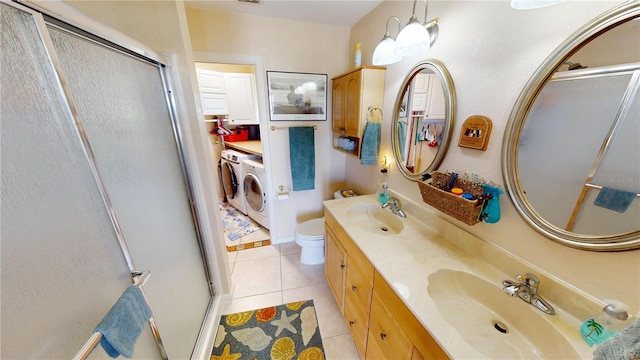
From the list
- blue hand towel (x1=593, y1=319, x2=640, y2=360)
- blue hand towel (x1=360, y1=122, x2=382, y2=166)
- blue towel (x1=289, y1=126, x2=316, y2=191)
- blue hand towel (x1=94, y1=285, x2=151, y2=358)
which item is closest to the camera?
blue hand towel (x1=593, y1=319, x2=640, y2=360)

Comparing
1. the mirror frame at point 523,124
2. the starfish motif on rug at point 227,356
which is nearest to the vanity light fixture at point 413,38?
the mirror frame at point 523,124

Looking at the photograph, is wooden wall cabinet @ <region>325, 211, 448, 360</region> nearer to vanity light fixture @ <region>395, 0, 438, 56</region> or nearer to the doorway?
vanity light fixture @ <region>395, 0, 438, 56</region>

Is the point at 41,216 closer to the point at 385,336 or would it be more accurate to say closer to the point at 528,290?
the point at 385,336

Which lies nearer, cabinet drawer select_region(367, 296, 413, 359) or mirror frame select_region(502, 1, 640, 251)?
mirror frame select_region(502, 1, 640, 251)

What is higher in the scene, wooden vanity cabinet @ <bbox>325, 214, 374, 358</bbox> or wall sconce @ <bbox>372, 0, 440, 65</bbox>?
wall sconce @ <bbox>372, 0, 440, 65</bbox>

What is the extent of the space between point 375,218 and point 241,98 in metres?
2.58

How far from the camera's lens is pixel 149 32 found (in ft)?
3.75

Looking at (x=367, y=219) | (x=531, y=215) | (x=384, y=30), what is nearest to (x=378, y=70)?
(x=384, y=30)

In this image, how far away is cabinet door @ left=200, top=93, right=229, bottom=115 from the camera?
8.75ft

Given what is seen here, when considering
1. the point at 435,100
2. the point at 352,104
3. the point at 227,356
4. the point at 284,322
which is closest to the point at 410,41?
the point at 435,100

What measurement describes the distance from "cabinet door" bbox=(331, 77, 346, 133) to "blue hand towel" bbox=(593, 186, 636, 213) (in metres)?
1.64

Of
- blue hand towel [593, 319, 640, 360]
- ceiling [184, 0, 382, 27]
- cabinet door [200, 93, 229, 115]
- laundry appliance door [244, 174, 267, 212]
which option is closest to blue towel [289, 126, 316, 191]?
laundry appliance door [244, 174, 267, 212]

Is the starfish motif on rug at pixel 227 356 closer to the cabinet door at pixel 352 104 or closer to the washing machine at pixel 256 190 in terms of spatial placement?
the washing machine at pixel 256 190

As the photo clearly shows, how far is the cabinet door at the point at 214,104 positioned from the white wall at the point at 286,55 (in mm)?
987
